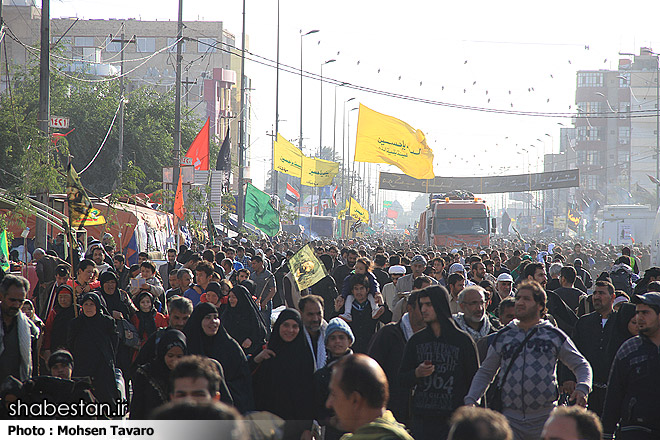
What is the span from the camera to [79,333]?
325 inches

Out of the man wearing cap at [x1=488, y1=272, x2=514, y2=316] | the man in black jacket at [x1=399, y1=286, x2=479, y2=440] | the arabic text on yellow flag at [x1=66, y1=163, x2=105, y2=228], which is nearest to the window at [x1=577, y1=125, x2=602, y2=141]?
the arabic text on yellow flag at [x1=66, y1=163, x2=105, y2=228]

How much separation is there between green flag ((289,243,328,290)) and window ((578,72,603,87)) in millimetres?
128061

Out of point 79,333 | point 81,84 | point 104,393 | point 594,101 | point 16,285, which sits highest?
point 594,101

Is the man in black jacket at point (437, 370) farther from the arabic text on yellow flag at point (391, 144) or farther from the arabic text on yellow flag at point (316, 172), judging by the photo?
the arabic text on yellow flag at point (316, 172)

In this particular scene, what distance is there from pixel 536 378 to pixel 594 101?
5161 inches

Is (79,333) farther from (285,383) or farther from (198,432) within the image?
(198,432)

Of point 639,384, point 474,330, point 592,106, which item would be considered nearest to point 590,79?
point 592,106

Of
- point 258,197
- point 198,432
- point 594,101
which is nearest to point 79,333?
point 198,432

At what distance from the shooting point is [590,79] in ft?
432

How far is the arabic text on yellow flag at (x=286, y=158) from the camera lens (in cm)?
3806

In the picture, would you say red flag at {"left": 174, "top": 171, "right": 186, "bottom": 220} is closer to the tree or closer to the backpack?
the backpack

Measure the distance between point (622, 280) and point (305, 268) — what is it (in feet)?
22.3

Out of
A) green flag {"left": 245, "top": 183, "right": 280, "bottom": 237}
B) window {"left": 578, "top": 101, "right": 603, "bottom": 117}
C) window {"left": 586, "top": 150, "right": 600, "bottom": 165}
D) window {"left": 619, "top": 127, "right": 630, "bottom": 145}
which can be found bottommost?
green flag {"left": 245, "top": 183, "right": 280, "bottom": 237}

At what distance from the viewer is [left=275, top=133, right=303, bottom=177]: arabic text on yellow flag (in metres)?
38.1
